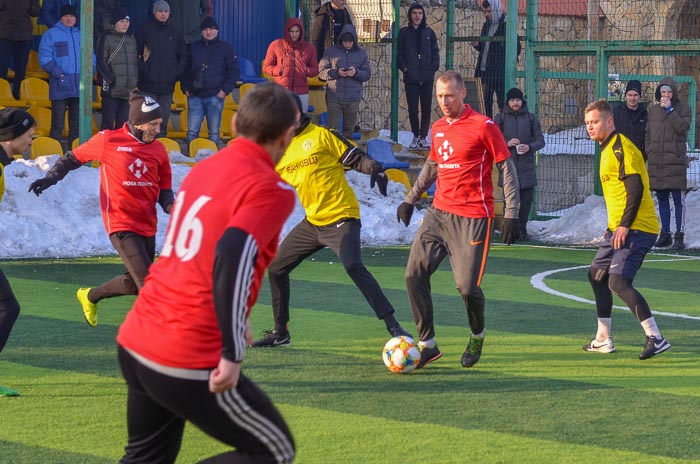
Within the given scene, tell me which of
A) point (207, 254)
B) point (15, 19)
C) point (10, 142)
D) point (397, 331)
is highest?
point (15, 19)

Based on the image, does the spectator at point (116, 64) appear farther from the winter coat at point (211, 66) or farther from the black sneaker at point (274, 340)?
the black sneaker at point (274, 340)

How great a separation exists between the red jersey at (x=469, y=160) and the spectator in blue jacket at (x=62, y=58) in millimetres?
9804

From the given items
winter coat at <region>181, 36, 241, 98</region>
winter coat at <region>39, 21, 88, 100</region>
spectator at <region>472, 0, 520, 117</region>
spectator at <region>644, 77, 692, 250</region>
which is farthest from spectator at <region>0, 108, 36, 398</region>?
spectator at <region>472, 0, 520, 117</region>

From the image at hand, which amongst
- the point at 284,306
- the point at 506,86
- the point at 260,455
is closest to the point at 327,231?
the point at 284,306

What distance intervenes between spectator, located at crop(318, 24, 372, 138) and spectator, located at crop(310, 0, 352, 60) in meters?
0.88

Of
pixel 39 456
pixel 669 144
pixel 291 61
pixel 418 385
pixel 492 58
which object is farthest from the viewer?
pixel 492 58

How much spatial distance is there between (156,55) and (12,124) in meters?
10.5

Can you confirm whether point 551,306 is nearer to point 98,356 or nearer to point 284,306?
point 284,306

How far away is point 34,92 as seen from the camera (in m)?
18.1

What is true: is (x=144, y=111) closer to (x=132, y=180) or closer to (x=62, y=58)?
(x=132, y=180)

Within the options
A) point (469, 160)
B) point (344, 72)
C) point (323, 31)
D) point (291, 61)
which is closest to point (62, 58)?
point (291, 61)

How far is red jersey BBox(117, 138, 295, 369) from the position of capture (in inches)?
162

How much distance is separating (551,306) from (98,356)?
4.83 meters

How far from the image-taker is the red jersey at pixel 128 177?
8.95m
